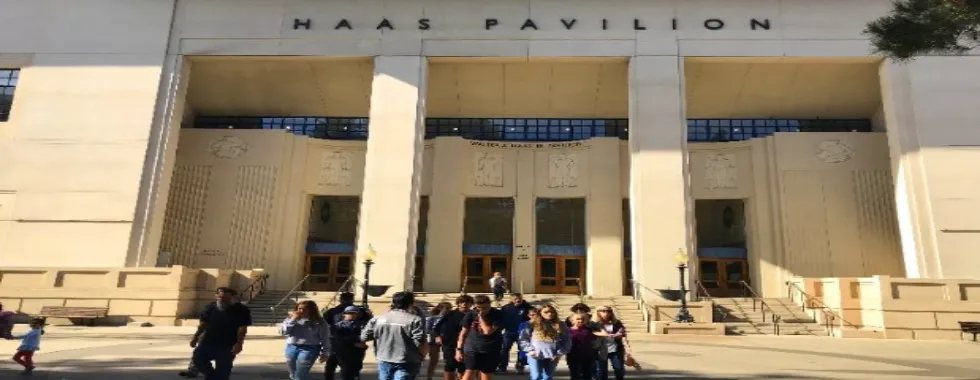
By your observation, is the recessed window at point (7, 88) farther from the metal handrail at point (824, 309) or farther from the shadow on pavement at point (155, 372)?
the metal handrail at point (824, 309)

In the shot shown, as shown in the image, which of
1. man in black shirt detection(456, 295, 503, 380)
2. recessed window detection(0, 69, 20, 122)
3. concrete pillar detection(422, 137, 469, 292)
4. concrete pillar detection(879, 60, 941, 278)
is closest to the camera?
man in black shirt detection(456, 295, 503, 380)

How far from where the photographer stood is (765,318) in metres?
20.2

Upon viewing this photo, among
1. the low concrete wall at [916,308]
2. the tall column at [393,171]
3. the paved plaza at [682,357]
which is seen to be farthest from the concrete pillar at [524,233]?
the low concrete wall at [916,308]

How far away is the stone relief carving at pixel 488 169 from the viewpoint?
28.6 meters

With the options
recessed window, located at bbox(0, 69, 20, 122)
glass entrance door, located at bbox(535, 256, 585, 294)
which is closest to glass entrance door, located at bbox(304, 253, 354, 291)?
glass entrance door, located at bbox(535, 256, 585, 294)

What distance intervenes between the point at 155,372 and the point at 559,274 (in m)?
21.7

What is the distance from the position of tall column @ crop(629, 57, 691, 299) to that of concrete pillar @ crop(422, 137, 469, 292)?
9.16 meters

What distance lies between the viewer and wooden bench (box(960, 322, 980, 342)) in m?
17.0

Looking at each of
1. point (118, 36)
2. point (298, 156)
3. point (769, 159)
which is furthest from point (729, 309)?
point (118, 36)

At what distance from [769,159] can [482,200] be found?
14532 millimetres

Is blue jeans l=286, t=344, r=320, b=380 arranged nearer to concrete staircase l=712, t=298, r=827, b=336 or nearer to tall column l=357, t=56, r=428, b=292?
tall column l=357, t=56, r=428, b=292

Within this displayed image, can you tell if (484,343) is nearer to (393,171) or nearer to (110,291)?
(393,171)

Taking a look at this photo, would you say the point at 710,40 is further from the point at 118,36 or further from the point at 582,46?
the point at 118,36

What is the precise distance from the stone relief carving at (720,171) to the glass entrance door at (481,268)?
1108 centimetres
